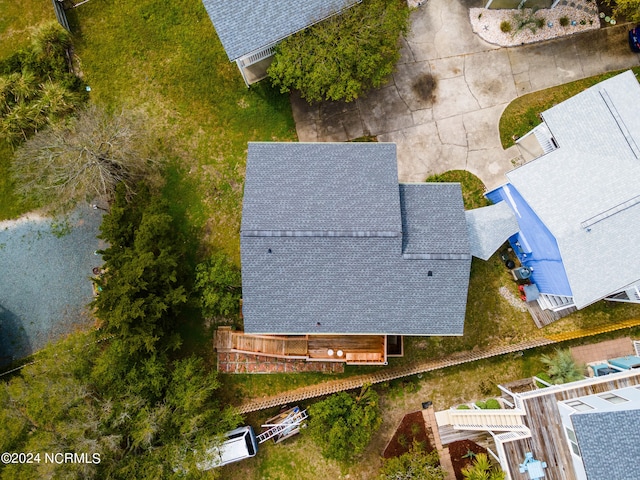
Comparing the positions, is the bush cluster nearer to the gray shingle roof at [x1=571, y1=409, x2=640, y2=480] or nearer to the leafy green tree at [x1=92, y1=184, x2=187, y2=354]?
the leafy green tree at [x1=92, y1=184, x2=187, y2=354]

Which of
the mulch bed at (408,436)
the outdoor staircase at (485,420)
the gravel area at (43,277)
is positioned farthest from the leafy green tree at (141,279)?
the outdoor staircase at (485,420)

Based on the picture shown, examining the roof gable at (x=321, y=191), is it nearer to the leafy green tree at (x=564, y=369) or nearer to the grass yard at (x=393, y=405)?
the grass yard at (x=393, y=405)

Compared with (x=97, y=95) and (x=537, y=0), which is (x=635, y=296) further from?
(x=97, y=95)

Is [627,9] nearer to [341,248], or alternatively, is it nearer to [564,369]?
[564,369]

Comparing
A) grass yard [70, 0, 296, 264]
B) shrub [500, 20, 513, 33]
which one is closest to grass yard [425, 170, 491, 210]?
shrub [500, 20, 513, 33]

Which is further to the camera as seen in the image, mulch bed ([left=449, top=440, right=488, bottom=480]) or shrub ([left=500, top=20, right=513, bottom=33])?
shrub ([left=500, top=20, right=513, bottom=33])

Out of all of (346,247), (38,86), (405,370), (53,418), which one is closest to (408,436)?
(405,370)

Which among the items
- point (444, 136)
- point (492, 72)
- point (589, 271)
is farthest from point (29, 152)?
point (589, 271)
